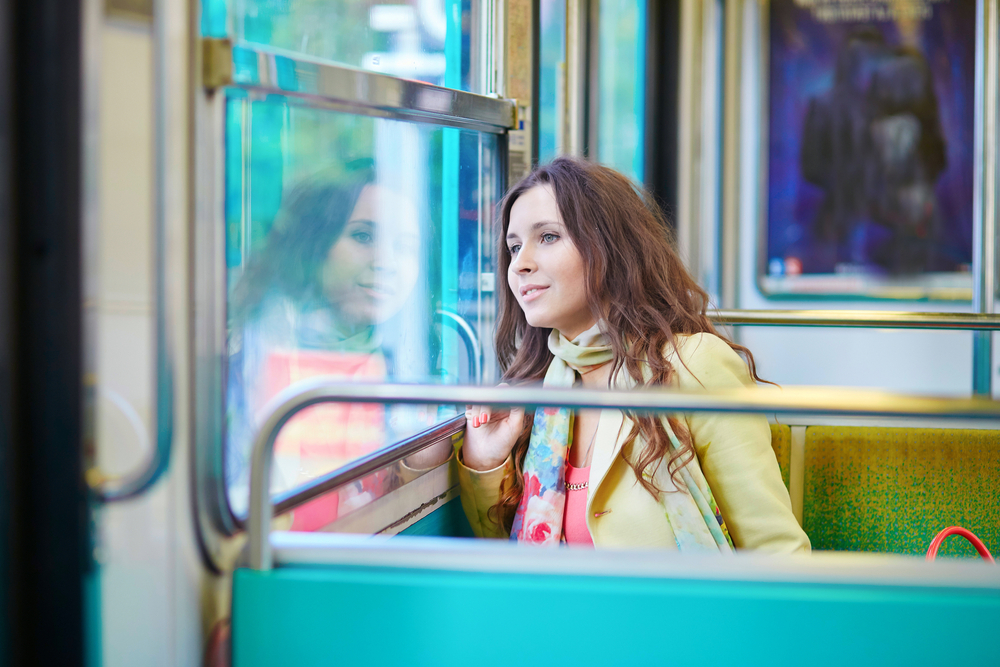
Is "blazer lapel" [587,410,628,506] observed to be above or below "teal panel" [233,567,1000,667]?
above

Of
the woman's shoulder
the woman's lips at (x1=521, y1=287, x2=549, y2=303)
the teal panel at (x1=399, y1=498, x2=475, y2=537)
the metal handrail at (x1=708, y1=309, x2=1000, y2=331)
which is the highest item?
the woman's lips at (x1=521, y1=287, x2=549, y2=303)

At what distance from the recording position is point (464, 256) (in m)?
1.99

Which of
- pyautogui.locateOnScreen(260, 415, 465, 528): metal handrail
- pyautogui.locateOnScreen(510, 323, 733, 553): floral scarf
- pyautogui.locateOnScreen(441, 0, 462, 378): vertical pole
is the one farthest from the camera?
pyautogui.locateOnScreen(441, 0, 462, 378): vertical pole

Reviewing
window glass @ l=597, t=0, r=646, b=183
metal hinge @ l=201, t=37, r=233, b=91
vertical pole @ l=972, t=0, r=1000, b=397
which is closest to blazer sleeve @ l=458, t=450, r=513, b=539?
metal hinge @ l=201, t=37, r=233, b=91

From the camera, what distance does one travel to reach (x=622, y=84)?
311 cm

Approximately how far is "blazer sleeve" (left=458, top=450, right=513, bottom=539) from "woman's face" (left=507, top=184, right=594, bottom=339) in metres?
0.30

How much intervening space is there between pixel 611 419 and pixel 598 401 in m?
0.60

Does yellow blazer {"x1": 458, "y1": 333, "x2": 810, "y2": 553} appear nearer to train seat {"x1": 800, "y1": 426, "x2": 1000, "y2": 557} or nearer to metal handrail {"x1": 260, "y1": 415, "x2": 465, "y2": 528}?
metal handrail {"x1": 260, "y1": 415, "x2": 465, "y2": 528}

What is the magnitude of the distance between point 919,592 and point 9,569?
2.99ft

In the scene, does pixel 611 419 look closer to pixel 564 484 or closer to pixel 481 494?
pixel 564 484

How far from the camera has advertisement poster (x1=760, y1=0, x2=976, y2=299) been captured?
3357 mm

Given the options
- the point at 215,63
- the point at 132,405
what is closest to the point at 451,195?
the point at 215,63

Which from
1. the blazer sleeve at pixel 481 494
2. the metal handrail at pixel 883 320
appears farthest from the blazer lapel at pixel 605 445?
the metal handrail at pixel 883 320

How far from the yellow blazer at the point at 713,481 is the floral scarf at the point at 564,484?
3cm
